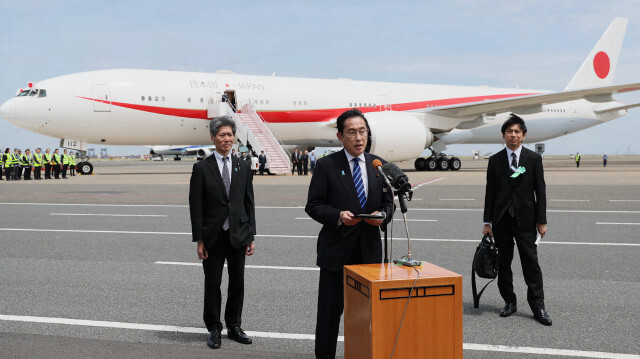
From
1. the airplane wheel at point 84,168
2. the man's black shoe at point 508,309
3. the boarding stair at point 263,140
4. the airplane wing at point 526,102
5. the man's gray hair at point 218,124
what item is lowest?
the man's black shoe at point 508,309

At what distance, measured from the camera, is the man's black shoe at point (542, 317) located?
4609 millimetres

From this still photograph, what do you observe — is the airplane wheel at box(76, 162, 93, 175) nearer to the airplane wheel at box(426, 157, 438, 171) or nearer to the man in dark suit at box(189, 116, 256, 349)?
the airplane wheel at box(426, 157, 438, 171)

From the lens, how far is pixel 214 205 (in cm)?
435

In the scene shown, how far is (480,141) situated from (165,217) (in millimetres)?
24466

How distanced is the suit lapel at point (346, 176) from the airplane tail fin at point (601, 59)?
35.6 meters

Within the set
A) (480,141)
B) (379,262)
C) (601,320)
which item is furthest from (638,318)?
(480,141)

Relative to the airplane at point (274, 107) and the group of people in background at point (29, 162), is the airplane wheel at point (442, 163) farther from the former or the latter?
the group of people in background at point (29, 162)

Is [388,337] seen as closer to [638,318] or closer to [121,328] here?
[121,328]

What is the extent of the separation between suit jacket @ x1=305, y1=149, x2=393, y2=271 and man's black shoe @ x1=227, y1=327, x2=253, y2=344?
1.08m

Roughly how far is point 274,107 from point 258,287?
20.8 metres

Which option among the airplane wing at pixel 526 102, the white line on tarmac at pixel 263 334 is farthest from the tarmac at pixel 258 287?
the airplane wing at pixel 526 102

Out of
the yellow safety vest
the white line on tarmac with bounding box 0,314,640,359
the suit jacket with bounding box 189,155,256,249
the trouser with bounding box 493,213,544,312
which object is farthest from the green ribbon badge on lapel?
the yellow safety vest

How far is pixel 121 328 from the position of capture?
14.9 ft

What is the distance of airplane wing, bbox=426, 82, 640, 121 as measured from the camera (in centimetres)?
2456
